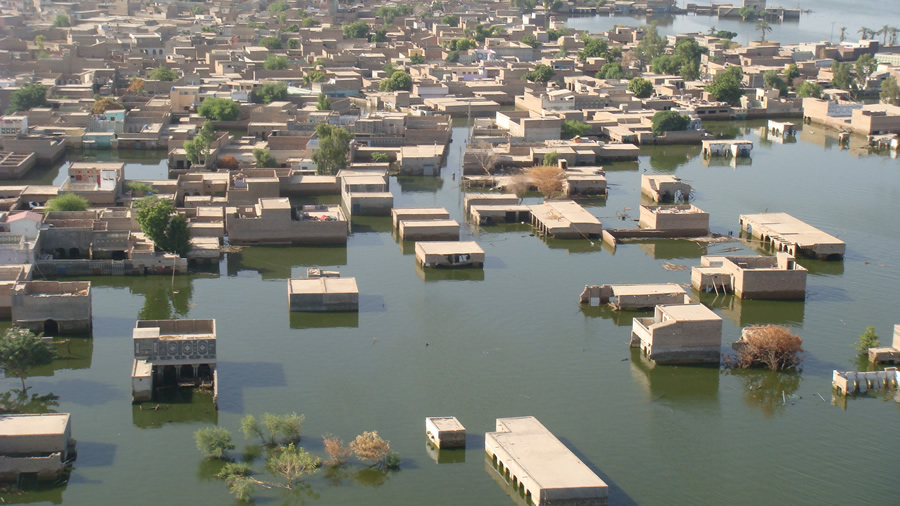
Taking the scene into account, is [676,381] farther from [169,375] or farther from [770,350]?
[169,375]

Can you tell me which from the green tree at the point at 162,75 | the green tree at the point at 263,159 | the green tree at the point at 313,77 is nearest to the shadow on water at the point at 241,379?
the green tree at the point at 263,159

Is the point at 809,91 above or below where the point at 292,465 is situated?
below

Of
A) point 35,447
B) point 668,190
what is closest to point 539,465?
point 35,447

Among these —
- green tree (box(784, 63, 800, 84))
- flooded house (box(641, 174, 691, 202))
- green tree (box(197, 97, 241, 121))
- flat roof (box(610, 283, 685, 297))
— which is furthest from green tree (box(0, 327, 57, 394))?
green tree (box(784, 63, 800, 84))

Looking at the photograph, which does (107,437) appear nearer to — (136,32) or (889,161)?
(889,161)

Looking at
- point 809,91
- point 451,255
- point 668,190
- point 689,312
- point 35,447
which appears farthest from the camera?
point 809,91

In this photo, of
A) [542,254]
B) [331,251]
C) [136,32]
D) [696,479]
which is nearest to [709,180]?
[542,254]

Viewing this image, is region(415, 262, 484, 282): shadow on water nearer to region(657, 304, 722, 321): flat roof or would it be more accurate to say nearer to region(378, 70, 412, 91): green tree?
region(657, 304, 722, 321): flat roof
